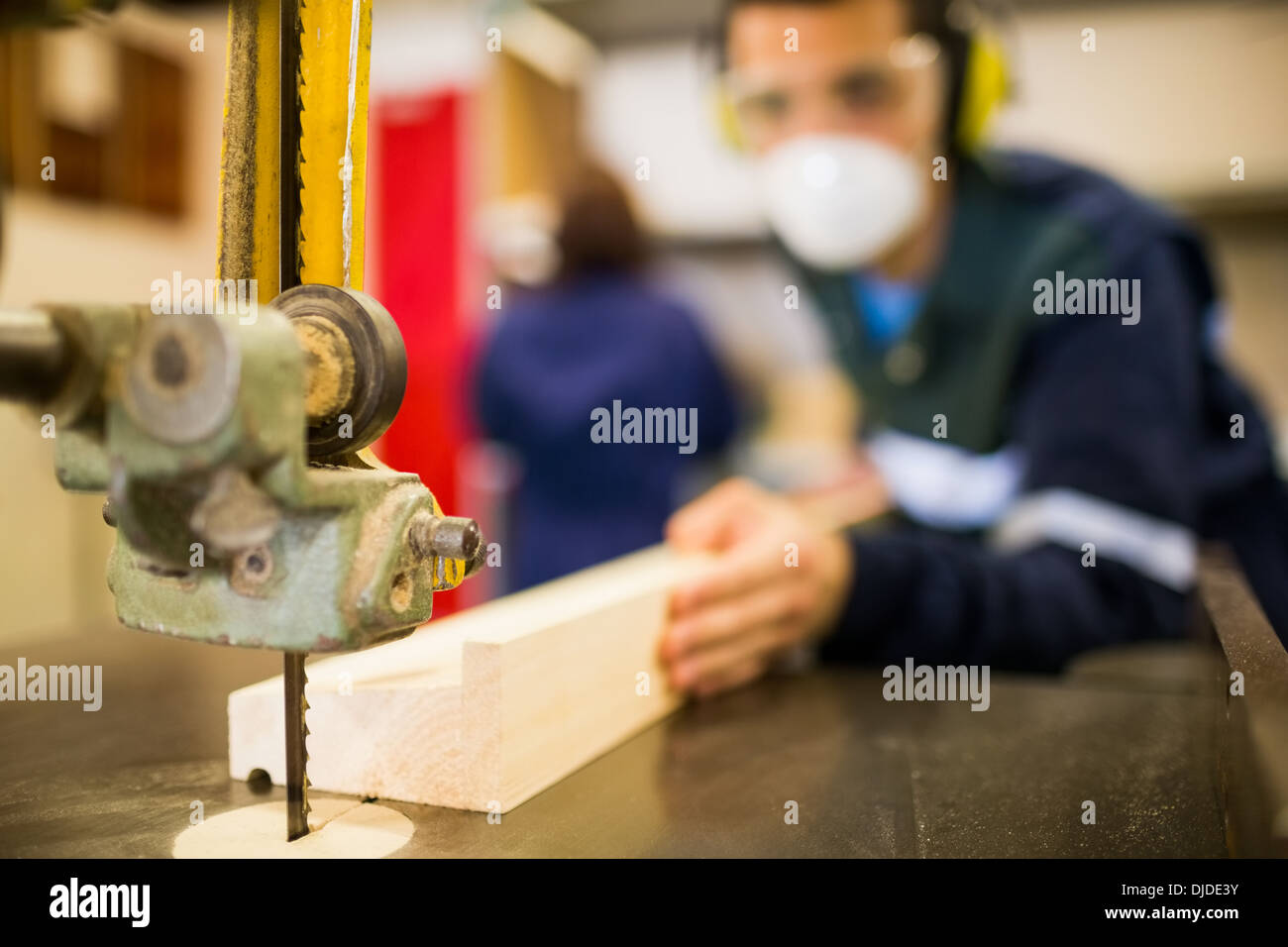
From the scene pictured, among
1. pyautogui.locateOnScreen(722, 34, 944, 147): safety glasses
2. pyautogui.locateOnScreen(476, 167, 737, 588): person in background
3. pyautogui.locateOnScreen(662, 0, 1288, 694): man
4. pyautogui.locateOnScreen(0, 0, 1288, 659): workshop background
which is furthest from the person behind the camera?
pyautogui.locateOnScreen(0, 0, 1288, 659): workshop background

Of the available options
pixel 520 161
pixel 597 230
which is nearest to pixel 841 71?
pixel 597 230

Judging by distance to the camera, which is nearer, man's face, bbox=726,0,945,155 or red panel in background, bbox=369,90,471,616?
man's face, bbox=726,0,945,155

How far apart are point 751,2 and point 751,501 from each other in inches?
35.9

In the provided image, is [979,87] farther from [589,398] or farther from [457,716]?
[457,716]

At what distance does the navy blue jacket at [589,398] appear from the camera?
97.7 inches

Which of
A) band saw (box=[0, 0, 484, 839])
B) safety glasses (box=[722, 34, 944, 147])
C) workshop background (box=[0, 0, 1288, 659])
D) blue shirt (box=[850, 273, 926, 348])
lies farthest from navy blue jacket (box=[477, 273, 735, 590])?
band saw (box=[0, 0, 484, 839])

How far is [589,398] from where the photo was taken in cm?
244

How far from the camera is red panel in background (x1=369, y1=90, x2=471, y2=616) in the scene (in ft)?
12.0

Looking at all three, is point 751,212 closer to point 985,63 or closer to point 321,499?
point 985,63

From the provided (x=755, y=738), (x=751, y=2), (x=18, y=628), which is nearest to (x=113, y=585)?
(x=755, y=738)

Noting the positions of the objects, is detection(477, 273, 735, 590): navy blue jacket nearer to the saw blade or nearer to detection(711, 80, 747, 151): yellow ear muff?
detection(711, 80, 747, 151): yellow ear muff

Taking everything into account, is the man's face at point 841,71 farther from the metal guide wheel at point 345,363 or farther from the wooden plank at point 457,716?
the metal guide wheel at point 345,363

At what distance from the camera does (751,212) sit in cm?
384

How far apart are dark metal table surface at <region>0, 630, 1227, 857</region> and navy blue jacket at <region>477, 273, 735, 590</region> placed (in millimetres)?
1420
